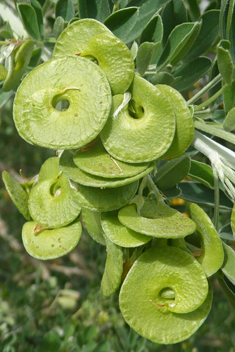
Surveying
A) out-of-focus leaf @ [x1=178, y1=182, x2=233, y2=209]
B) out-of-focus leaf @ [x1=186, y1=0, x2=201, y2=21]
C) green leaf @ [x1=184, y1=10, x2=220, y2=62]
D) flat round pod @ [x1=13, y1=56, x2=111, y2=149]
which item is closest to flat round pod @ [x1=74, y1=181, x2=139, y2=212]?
flat round pod @ [x1=13, y1=56, x2=111, y2=149]

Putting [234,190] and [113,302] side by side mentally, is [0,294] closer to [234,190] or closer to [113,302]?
[113,302]

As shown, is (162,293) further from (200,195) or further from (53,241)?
(200,195)

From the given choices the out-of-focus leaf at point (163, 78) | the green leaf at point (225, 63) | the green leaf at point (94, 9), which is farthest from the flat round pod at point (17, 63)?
the green leaf at point (225, 63)

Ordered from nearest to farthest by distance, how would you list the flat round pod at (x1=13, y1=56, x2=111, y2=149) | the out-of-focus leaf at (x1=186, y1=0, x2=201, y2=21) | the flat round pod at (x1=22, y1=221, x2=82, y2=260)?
the flat round pod at (x1=13, y1=56, x2=111, y2=149) → the flat round pod at (x1=22, y1=221, x2=82, y2=260) → the out-of-focus leaf at (x1=186, y1=0, x2=201, y2=21)

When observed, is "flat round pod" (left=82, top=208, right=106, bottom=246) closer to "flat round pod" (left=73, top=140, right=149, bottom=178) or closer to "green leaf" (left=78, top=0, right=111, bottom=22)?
"flat round pod" (left=73, top=140, right=149, bottom=178)

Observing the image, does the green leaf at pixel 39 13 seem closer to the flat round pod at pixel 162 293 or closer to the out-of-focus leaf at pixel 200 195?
the out-of-focus leaf at pixel 200 195

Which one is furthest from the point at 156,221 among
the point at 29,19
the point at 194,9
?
the point at 194,9
